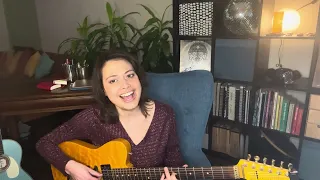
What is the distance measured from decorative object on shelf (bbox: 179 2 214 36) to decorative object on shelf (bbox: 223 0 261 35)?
13cm

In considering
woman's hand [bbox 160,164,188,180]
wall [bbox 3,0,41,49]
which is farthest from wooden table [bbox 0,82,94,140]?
wall [bbox 3,0,41,49]

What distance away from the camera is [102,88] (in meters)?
1.32

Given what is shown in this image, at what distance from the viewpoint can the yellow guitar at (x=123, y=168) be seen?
3.44 ft

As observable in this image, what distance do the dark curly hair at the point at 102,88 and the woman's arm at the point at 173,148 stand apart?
0.44 ft

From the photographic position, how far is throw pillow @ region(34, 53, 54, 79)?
2.75m

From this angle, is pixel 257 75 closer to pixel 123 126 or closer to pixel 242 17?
pixel 242 17

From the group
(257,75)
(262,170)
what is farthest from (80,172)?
(257,75)

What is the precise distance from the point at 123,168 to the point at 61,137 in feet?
1.12

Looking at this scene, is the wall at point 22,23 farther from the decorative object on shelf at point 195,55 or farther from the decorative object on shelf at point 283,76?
the decorative object on shelf at point 283,76

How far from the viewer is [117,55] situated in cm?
128

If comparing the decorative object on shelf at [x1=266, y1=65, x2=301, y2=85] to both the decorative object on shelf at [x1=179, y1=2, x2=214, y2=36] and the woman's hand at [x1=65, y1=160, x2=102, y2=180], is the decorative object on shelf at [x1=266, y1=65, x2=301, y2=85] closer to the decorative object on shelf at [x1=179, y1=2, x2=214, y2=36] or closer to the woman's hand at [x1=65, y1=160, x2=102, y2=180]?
the decorative object on shelf at [x1=179, y1=2, x2=214, y2=36]

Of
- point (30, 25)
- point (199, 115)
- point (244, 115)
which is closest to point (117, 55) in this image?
point (199, 115)

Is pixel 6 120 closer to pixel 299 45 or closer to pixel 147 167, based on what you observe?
pixel 147 167

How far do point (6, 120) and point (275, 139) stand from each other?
1.88 metres
